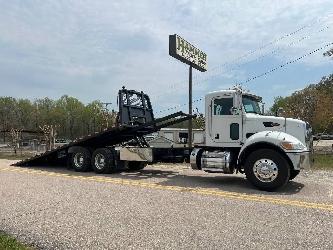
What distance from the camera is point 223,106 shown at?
1184cm

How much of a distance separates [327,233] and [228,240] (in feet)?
5.10

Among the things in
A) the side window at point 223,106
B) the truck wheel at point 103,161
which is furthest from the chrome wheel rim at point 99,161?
the side window at point 223,106

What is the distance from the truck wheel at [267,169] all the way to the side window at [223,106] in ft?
5.31

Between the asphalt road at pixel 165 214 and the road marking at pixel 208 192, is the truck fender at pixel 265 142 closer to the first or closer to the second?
the asphalt road at pixel 165 214

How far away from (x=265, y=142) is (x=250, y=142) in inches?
15.3

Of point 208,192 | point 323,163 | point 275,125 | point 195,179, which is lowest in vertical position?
point 208,192

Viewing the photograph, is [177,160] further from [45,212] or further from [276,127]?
[45,212]

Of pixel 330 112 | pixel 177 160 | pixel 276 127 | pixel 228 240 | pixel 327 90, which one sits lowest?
pixel 228 240

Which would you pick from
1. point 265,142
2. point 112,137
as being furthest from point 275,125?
point 112,137

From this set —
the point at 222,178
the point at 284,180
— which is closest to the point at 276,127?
the point at 284,180

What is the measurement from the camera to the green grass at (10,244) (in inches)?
223

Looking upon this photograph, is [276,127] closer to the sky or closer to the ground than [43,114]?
closer to the ground

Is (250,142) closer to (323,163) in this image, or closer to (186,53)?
(323,163)

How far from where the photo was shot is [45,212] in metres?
7.75
